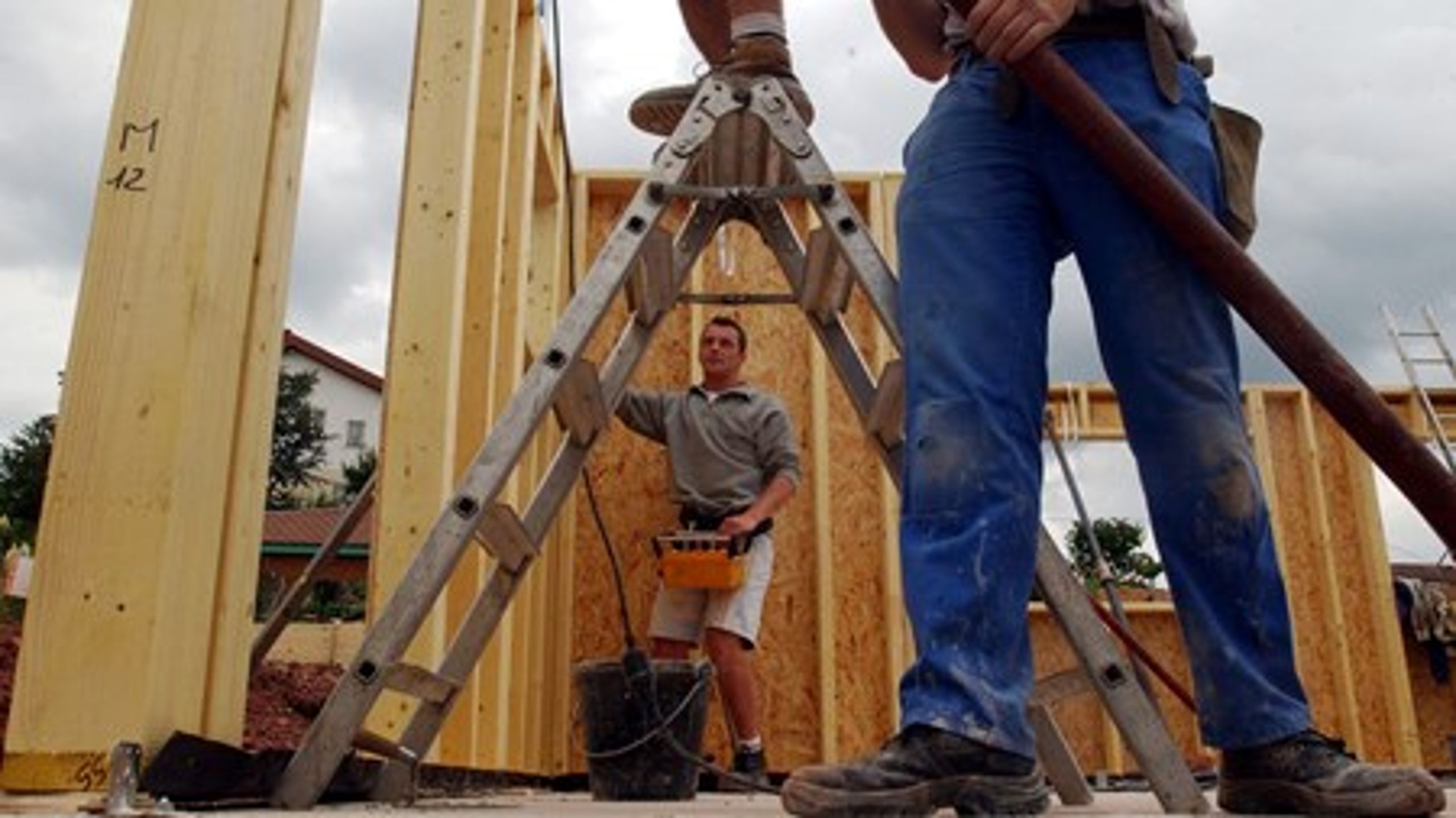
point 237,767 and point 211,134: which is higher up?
point 211,134

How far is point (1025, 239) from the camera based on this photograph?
1.78 meters

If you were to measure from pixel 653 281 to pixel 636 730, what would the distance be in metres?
1.38

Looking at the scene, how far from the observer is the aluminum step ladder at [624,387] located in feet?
5.79

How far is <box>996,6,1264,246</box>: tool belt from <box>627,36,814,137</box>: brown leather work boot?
0.56 metres

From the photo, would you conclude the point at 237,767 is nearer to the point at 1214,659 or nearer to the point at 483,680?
the point at 1214,659

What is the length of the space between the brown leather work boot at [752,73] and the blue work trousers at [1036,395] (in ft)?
1.64

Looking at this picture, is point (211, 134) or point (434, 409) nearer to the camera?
point (211, 134)

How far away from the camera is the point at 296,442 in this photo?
3716 cm

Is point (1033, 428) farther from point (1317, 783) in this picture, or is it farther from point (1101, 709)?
point (1101, 709)

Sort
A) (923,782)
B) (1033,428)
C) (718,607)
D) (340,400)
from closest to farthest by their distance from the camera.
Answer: (923,782) < (1033,428) < (718,607) < (340,400)

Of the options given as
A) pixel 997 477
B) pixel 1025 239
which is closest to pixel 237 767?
pixel 997 477

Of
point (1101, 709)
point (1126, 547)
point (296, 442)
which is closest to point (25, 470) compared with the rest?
point (296, 442)

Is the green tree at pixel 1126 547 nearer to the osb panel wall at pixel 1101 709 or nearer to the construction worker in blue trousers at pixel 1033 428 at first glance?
the osb panel wall at pixel 1101 709

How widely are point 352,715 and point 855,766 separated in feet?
2.40
